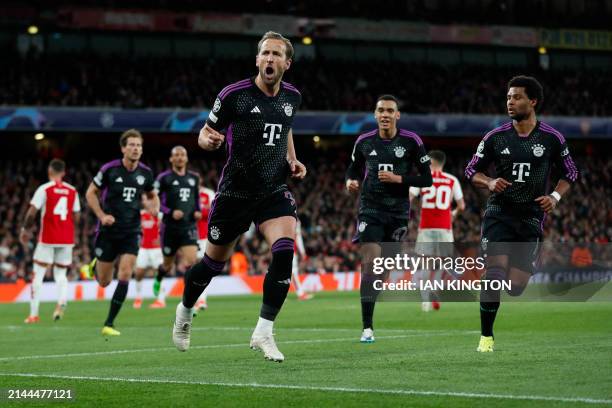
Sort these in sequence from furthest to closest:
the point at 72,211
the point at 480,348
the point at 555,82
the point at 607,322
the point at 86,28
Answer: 1. the point at 555,82
2. the point at 86,28
3. the point at 72,211
4. the point at 607,322
5. the point at 480,348

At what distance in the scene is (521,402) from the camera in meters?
6.49

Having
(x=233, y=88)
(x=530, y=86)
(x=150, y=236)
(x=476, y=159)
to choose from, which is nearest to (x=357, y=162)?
(x=476, y=159)

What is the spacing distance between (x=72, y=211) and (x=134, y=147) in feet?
13.8

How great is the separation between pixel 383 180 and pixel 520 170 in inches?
83.5

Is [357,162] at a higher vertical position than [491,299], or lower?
higher

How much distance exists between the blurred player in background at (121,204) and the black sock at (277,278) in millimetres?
6227

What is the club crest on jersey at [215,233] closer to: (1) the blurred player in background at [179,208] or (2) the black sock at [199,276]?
(2) the black sock at [199,276]

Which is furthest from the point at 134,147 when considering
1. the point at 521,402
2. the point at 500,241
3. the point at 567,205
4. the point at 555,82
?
the point at 555,82

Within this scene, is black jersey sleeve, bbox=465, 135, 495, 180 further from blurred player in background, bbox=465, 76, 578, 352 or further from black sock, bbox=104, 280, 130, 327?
black sock, bbox=104, 280, 130, 327

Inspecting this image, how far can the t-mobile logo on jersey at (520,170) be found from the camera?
1019 cm

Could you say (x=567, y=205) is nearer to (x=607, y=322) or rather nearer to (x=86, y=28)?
(x=86, y=28)

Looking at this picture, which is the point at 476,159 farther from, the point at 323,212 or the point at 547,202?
the point at 323,212

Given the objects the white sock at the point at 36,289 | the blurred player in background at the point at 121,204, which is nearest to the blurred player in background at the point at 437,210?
the blurred player in background at the point at 121,204

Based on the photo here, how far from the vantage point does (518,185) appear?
10.2 m
